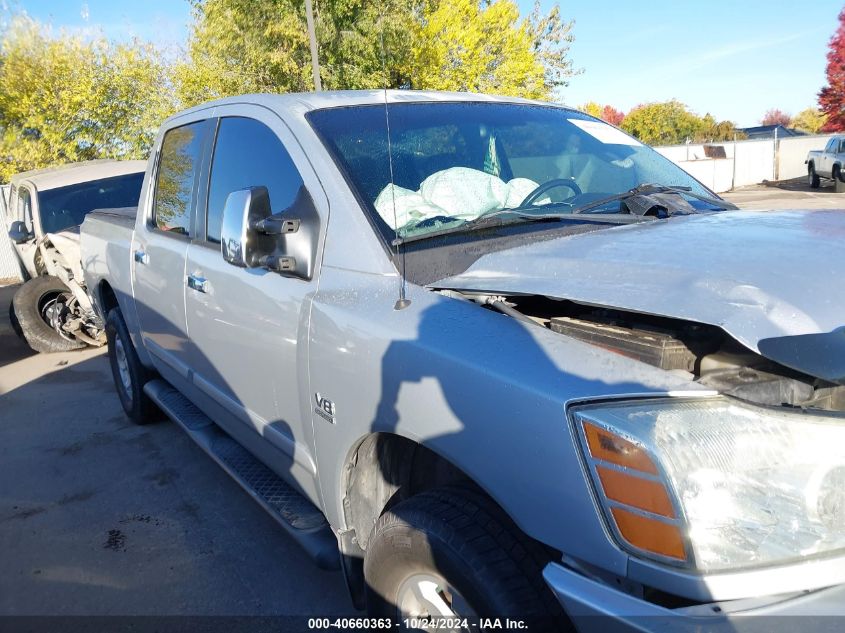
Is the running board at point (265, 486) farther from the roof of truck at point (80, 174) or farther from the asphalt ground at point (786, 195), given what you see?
the asphalt ground at point (786, 195)

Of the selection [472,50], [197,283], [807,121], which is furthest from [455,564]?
[807,121]

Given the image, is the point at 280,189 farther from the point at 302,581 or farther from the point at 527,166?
the point at 302,581

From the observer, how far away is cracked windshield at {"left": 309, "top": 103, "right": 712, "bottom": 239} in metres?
2.45

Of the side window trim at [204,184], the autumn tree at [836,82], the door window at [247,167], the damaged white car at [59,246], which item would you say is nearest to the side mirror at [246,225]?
the door window at [247,167]

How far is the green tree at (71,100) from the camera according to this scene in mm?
15758

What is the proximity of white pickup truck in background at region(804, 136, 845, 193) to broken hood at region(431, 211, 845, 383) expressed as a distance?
23.1m

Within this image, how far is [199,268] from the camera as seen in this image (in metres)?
3.09

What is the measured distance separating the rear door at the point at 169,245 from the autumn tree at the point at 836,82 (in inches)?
1286

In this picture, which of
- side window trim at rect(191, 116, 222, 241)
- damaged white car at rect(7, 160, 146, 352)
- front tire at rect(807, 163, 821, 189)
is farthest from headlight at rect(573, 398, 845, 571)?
front tire at rect(807, 163, 821, 189)

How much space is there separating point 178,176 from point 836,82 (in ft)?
109

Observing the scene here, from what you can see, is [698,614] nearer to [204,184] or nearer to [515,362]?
[515,362]

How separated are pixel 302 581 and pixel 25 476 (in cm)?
237

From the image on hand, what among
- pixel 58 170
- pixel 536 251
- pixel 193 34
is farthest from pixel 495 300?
pixel 193 34

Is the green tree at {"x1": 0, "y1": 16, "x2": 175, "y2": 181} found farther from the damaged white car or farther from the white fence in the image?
the white fence
